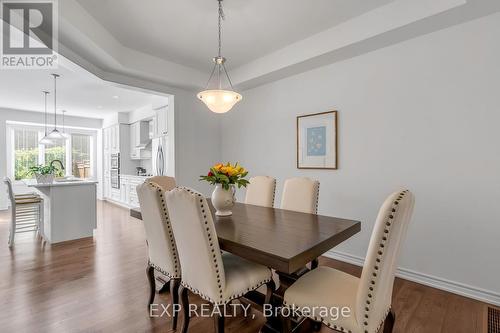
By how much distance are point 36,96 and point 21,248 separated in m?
3.37

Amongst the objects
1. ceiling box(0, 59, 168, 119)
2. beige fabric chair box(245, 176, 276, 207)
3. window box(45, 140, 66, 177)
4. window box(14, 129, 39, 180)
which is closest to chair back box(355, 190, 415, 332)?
beige fabric chair box(245, 176, 276, 207)

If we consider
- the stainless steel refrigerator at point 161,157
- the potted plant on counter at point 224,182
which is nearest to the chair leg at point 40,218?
the stainless steel refrigerator at point 161,157

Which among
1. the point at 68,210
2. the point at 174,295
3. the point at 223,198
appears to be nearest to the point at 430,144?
the point at 223,198

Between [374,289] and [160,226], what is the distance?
54.3 inches

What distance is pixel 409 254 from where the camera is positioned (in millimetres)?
2604

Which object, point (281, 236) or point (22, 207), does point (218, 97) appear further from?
point (22, 207)

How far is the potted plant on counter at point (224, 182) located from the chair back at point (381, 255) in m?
1.15

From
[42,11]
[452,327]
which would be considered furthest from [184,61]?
[452,327]

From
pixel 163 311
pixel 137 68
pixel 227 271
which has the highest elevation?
pixel 137 68

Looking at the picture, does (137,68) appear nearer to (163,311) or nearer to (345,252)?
(163,311)

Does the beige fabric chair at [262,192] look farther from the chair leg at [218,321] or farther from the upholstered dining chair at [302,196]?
the chair leg at [218,321]

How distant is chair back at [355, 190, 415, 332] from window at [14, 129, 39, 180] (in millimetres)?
8671

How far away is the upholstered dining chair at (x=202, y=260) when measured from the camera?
4.59ft

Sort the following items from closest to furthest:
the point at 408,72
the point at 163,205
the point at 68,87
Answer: the point at 163,205 < the point at 408,72 < the point at 68,87
